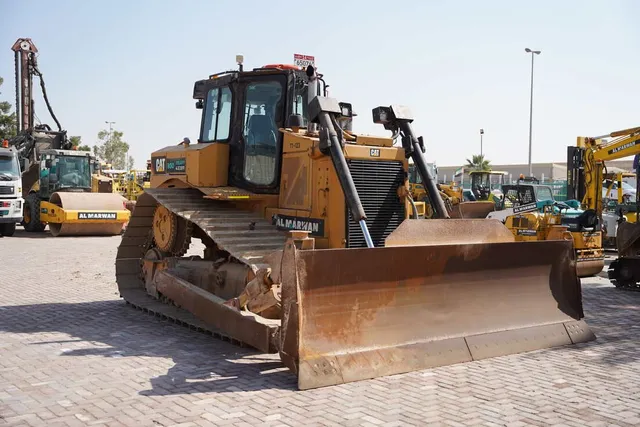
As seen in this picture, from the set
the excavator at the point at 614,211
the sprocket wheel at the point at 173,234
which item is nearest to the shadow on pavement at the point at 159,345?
the sprocket wheel at the point at 173,234

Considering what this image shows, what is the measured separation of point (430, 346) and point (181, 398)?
2304 mm

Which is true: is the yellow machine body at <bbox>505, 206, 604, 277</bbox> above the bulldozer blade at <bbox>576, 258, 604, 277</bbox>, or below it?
above

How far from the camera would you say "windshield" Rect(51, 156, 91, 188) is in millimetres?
22578

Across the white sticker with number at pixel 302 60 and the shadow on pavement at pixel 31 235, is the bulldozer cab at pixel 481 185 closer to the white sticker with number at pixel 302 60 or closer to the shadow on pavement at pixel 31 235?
the shadow on pavement at pixel 31 235

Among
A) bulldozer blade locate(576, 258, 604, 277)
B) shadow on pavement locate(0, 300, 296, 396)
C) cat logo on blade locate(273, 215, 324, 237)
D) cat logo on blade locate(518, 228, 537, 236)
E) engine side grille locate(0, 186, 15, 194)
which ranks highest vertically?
engine side grille locate(0, 186, 15, 194)

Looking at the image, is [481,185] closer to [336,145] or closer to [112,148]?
[336,145]

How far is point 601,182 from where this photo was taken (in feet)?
57.8

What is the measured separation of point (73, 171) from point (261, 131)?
16035 mm

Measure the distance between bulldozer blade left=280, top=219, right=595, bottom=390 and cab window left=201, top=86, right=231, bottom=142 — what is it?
137 inches

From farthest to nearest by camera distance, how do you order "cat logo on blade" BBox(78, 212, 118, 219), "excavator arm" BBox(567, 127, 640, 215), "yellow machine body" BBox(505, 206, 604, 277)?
1. "cat logo on blade" BBox(78, 212, 118, 219)
2. "excavator arm" BBox(567, 127, 640, 215)
3. "yellow machine body" BBox(505, 206, 604, 277)

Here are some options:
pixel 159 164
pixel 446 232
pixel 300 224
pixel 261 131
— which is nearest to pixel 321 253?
pixel 446 232

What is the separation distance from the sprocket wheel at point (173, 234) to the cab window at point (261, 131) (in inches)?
41.9

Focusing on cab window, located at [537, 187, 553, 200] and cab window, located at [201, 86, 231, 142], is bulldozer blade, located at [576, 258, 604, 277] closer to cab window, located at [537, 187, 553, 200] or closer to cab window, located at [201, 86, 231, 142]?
cab window, located at [537, 187, 553, 200]

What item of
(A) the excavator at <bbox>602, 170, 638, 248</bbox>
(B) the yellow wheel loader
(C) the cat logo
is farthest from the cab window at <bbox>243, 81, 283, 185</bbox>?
(A) the excavator at <bbox>602, 170, 638, 248</bbox>
